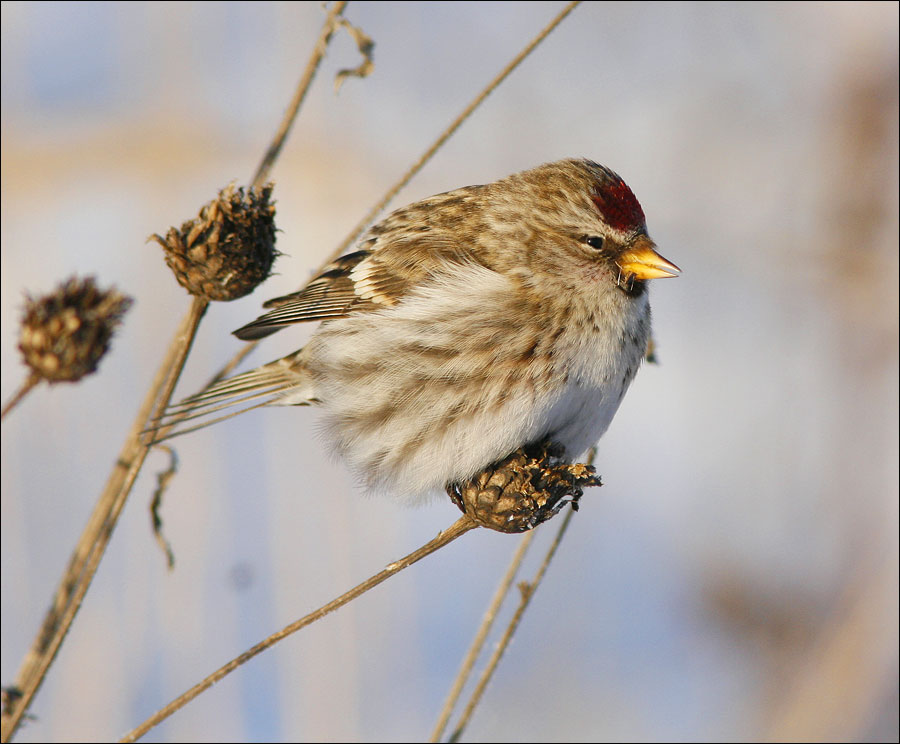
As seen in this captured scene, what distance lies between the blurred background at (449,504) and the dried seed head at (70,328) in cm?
159

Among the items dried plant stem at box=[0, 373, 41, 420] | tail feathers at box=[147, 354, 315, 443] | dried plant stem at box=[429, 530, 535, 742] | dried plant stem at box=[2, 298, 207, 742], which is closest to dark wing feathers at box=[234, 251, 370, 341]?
tail feathers at box=[147, 354, 315, 443]

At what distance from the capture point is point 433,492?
9.10 ft

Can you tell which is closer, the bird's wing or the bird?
the bird

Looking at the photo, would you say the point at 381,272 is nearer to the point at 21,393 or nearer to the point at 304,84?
the point at 304,84

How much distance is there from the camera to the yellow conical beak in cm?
266

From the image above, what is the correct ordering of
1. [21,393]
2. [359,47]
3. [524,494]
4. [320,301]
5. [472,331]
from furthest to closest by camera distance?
[320,301]
[472,331]
[359,47]
[524,494]
[21,393]

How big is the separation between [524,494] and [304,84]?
1059 mm

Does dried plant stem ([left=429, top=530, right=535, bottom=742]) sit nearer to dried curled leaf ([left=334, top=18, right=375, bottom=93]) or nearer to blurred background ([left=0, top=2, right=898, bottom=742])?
dried curled leaf ([left=334, top=18, right=375, bottom=93])

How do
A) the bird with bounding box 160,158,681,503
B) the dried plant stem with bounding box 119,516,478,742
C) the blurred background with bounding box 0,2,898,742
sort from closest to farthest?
the dried plant stem with bounding box 119,516,478,742 → the bird with bounding box 160,158,681,503 → the blurred background with bounding box 0,2,898,742

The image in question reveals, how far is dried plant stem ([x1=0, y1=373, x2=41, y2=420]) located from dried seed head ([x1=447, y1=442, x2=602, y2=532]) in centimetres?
94

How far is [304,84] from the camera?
239 cm

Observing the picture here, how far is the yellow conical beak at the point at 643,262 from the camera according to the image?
8.72 feet

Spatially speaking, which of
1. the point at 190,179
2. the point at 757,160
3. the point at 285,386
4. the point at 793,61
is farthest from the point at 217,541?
the point at 793,61

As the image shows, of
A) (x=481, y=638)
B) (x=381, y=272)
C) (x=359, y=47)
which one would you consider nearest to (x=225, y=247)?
(x=359, y=47)
